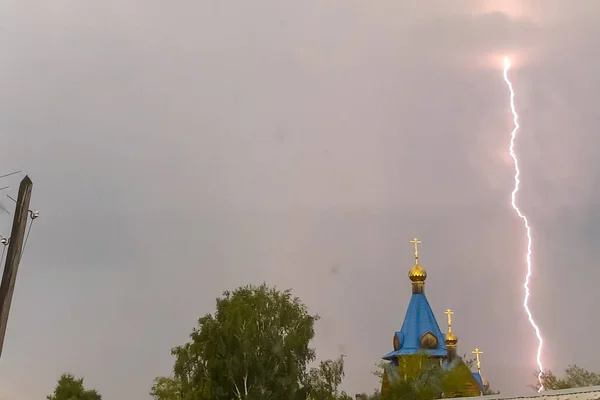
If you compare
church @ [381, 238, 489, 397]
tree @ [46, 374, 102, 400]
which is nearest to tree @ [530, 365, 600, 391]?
church @ [381, 238, 489, 397]

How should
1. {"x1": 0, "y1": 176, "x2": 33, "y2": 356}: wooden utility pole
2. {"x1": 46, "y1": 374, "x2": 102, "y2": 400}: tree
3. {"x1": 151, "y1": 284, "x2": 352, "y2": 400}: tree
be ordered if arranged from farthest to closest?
{"x1": 46, "y1": 374, "x2": 102, "y2": 400}: tree
{"x1": 151, "y1": 284, "x2": 352, "y2": 400}: tree
{"x1": 0, "y1": 176, "x2": 33, "y2": 356}: wooden utility pole

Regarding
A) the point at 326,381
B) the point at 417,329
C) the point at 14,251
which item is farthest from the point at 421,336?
the point at 14,251

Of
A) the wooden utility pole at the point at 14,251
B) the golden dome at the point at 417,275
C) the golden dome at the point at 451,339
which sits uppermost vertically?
the golden dome at the point at 417,275

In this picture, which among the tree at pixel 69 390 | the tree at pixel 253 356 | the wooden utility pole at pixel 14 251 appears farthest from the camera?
the tree at pixel 69 390

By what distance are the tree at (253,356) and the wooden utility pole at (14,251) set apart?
23.4m

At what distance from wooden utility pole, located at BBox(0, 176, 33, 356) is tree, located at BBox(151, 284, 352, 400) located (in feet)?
76.8

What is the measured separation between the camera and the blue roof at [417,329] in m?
53.2

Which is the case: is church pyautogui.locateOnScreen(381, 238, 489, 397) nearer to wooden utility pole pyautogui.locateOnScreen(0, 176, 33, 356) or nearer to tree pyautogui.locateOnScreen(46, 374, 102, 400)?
tree pyautogui.locateOnScreen(46, 374, 102, 400)

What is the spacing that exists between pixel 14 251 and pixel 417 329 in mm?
45829

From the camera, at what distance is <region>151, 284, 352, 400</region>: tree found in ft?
114

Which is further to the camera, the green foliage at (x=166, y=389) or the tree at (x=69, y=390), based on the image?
the tree at (x=69, y=390)

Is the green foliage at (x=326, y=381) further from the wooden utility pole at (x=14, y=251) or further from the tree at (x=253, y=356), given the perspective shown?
the wooden utility pole at (x=14, y=251)

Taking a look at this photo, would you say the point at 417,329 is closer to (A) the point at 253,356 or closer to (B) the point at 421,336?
(B) the point at 421,336

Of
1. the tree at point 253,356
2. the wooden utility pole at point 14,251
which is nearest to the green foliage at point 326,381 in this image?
the tree at point 253,356
